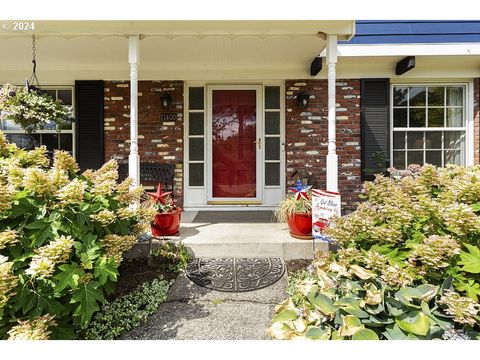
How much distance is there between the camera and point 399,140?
4.82m

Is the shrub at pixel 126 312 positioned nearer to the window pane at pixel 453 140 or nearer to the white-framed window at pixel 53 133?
the white-framed window at pixel 53 133

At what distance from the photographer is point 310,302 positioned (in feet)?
5.21

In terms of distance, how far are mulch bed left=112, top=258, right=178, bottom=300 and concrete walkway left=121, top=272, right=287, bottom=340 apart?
21 centimetres

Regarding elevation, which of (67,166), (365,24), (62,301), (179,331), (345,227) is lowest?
(179,331)

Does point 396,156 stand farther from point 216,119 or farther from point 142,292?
point 142,292

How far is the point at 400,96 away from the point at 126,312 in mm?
4933

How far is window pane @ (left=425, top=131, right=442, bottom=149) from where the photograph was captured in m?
4.81

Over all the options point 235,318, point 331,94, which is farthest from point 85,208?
point 331,94

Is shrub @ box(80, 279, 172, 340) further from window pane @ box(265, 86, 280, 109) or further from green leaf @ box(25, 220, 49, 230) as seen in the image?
window pane @ box(265, 86, 280, 109)

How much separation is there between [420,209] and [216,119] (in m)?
3.70

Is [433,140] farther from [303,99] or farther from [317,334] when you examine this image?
[317,334]

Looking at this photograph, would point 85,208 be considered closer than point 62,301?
No

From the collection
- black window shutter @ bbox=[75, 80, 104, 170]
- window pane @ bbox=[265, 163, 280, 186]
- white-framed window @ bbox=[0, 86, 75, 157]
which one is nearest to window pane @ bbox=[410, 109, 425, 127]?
window pane @ bbox=[265, 163, 280, 186]

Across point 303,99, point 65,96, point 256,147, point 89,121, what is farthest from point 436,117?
point 65,96
